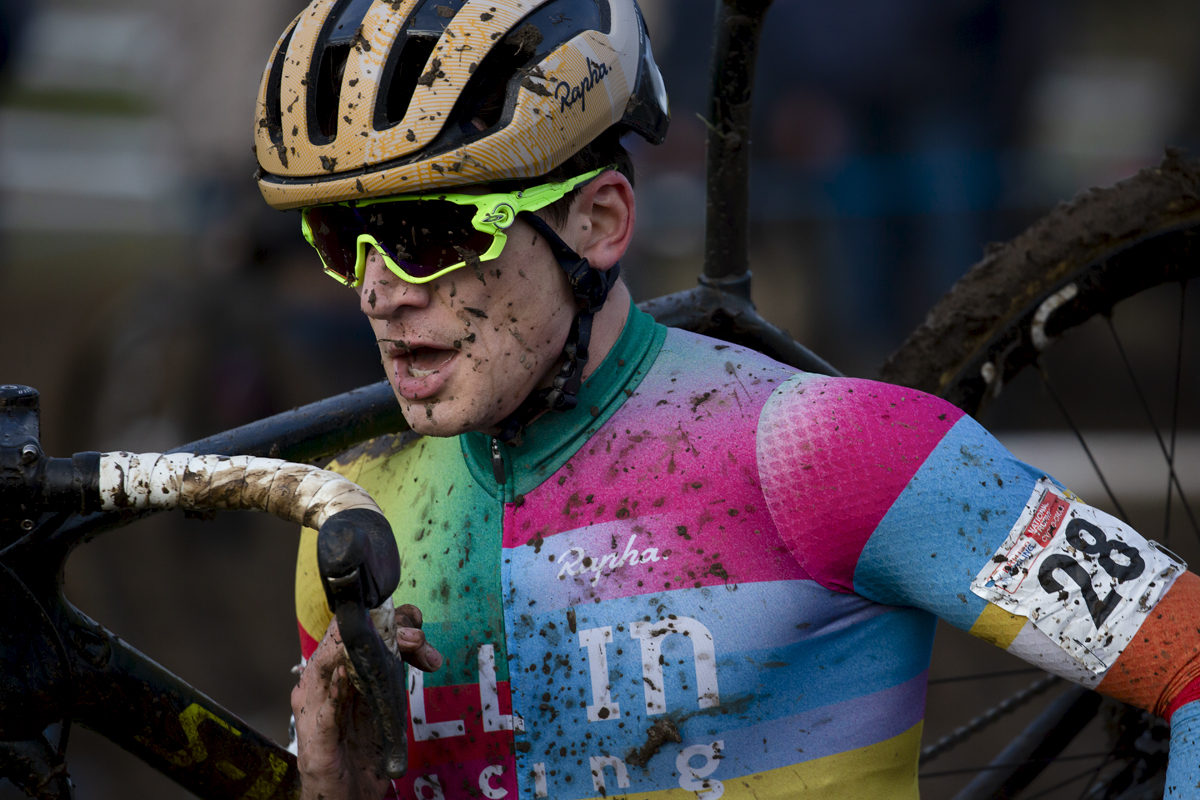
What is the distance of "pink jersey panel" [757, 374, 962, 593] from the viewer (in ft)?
5.64

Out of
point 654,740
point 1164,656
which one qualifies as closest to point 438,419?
point 654,740

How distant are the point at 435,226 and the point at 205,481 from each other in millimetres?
491

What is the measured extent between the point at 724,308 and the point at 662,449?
0.71m

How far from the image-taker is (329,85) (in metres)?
1.92

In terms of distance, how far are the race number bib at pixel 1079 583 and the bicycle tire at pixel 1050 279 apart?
105 centimetres

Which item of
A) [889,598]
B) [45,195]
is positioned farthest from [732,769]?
[45,195]

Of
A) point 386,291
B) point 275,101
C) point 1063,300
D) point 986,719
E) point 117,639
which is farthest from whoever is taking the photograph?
point 986,719

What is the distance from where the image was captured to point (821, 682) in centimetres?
181

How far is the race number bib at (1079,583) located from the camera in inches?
64.6

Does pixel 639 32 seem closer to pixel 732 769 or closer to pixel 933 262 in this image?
pixel 732 769

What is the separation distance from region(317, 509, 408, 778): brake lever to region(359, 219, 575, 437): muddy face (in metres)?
0.31

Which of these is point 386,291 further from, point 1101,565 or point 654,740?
point 1101,565

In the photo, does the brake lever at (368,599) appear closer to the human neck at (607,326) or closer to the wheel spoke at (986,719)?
the human neck at (607,326)

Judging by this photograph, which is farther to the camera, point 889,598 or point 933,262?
point 933,262
